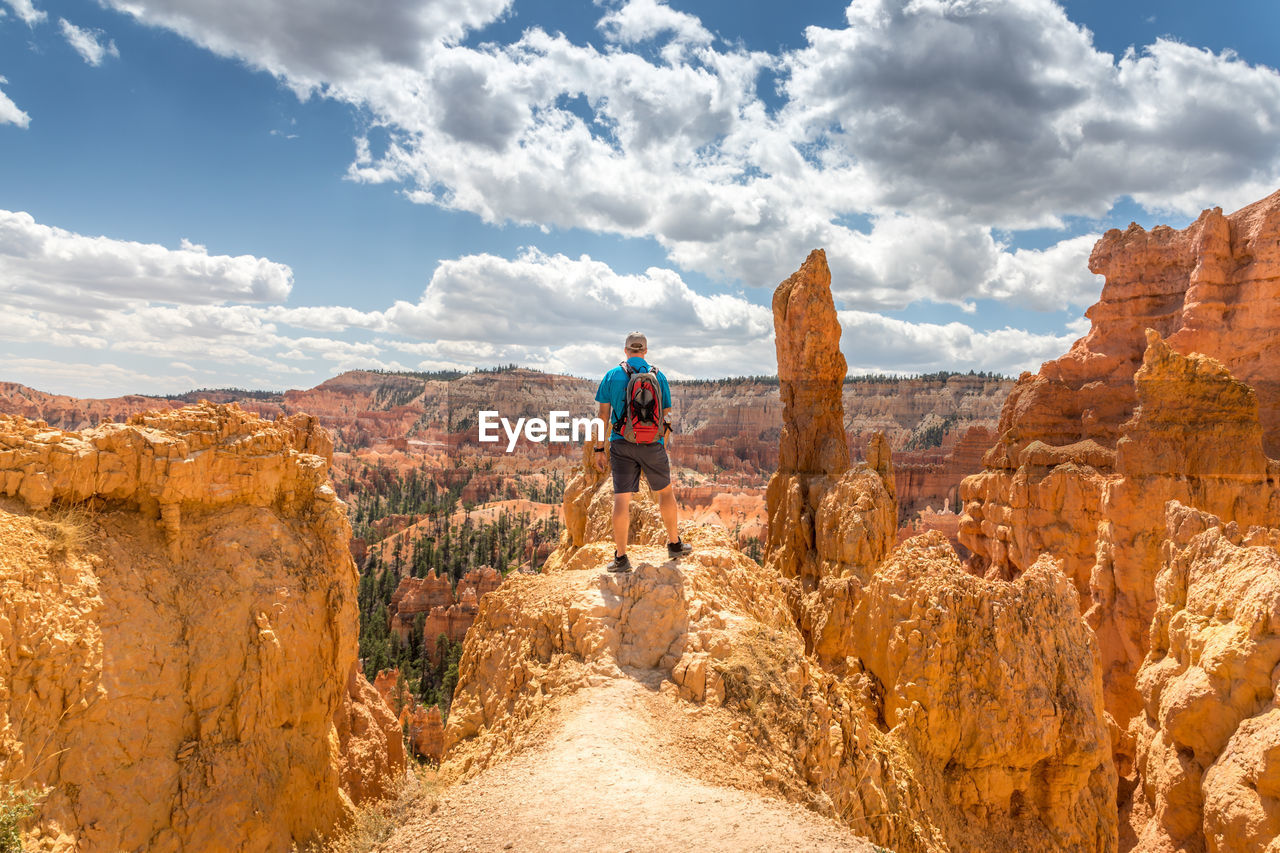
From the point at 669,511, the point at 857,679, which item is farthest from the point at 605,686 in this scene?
the point at 857,679

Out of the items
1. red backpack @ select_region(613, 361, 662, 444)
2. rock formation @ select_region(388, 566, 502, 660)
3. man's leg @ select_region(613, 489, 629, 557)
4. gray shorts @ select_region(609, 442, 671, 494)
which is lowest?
rock formation @ select_region(388, 566, 502, 660)

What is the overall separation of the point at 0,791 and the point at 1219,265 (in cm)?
2894

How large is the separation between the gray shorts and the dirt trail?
6.88 feet

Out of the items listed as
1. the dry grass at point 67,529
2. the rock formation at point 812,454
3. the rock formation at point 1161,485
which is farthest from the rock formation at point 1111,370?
the dry grass at point 67,529

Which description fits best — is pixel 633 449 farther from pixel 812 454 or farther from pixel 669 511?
pixel 812 454

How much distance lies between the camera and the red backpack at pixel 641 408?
Answer: 6.02 meters

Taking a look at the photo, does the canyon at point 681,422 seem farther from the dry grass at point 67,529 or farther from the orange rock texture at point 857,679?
the dry grass at point 67,529

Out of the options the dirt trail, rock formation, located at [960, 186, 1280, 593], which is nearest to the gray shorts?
the dirt trail

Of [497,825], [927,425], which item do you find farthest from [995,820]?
[927,425]

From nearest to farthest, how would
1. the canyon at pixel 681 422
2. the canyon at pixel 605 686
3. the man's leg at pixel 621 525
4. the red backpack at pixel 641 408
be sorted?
the canyon at pixel 605 686 < the man's leg at pixel 621 525 < the red backpack at pixel 641 408 < the canyon at pixel 681 422

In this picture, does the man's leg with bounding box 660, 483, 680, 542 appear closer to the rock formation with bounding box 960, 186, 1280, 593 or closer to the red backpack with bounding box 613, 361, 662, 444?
the red backpack with bounding box 613, 361, 662, 444

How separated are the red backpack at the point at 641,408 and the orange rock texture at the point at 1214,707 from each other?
6159 millimetres

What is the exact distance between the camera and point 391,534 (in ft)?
197

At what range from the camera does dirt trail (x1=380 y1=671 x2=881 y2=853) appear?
342 centimetres
